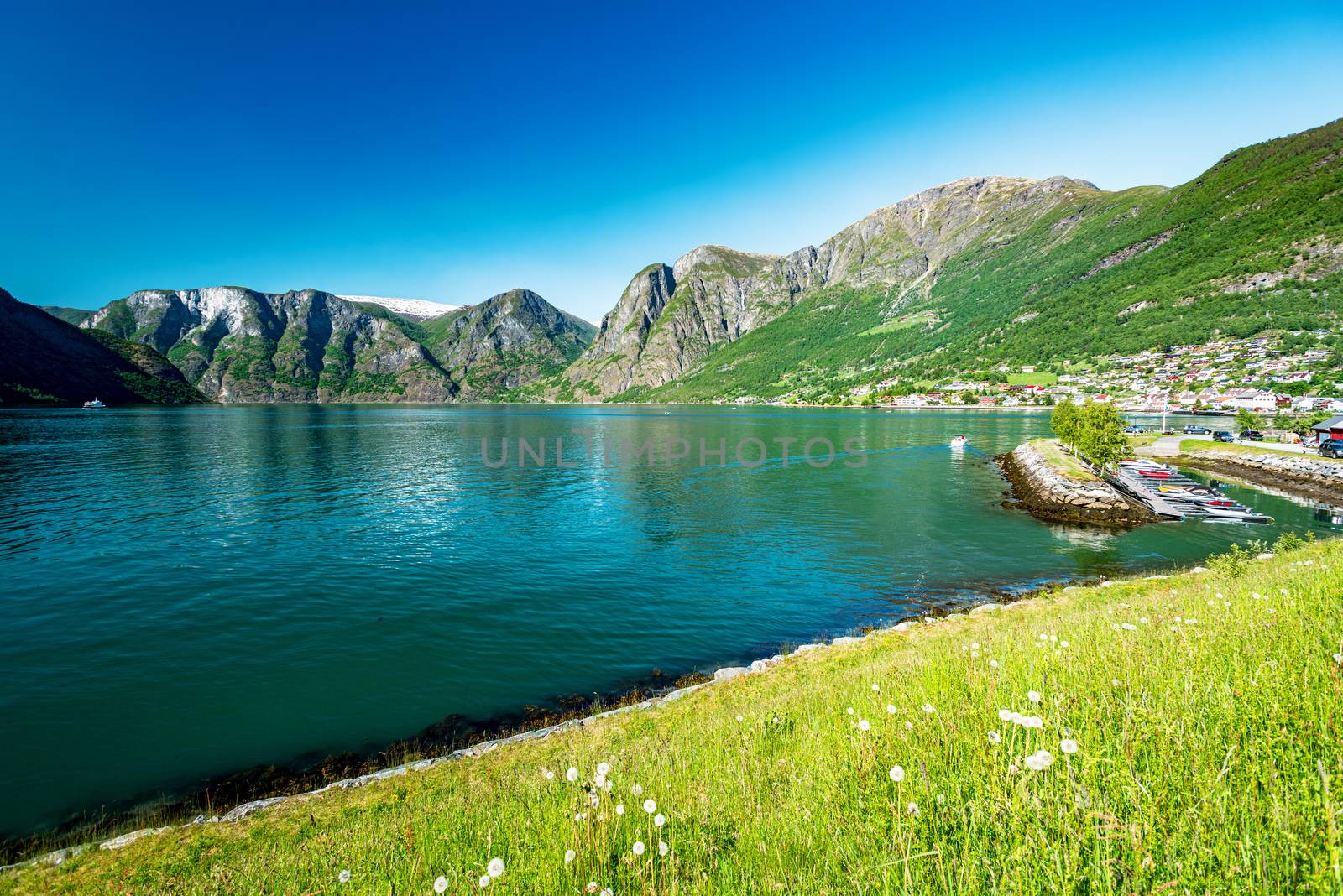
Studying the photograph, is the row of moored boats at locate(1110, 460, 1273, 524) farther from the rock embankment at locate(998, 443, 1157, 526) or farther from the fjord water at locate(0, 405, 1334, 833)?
the fjord water at locate(0, 405, 1334, 833)

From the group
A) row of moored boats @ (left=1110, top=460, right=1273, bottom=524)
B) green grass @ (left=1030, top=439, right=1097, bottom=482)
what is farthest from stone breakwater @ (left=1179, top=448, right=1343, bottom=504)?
green grass @ (left=1030, top=439, right=1097, bottom=482)

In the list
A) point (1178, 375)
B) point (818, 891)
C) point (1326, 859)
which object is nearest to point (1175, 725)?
point (1326, 859)

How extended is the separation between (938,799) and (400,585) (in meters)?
26.0

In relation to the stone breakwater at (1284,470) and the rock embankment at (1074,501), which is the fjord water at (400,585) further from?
the stone breakwater at (1284,470)

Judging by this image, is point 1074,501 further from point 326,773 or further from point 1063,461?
point 326,773

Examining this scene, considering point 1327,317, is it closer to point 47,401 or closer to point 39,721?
point 39,721

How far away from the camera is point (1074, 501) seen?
4159 centimetres

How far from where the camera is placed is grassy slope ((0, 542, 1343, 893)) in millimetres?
3088

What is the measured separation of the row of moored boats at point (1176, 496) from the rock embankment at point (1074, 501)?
271cm

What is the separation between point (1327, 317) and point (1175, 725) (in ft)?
857

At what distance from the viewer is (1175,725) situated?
4.33 meters

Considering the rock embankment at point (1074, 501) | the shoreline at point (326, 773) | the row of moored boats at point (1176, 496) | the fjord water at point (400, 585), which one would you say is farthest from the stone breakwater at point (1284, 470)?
the shoreline at point (326, 773)

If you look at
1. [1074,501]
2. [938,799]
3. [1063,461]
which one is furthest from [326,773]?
[1063,461]

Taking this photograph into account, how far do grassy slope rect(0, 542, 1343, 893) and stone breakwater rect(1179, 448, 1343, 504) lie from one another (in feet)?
181
